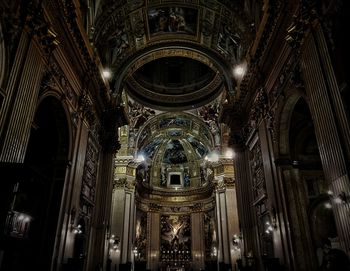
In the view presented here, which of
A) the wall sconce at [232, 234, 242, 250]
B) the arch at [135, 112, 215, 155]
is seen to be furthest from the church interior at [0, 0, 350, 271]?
the arch at [135, 112, 215, 155]

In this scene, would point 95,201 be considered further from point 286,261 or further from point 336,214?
point 336,214

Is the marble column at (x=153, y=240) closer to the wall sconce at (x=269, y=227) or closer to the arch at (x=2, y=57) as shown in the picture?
the wall sconce at (x=269, y=227)

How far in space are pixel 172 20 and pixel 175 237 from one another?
62.1 ft

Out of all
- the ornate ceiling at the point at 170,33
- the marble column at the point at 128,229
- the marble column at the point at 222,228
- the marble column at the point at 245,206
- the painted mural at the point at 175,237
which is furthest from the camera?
the painted mural at the point at 175,237

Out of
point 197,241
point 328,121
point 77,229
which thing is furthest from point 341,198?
point 197,241

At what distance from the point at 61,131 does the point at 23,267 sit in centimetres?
433

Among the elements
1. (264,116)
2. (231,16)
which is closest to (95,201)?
(264,116)

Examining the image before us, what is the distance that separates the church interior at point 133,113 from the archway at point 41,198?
1.5 inches

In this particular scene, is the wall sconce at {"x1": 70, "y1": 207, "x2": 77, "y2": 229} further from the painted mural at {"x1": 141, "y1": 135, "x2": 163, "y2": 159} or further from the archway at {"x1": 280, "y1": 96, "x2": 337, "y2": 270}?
the painted mural at {"x1": 141, "y1": 135, "x2": 163, "y2": 159}

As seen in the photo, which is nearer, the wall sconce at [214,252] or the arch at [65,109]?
the arch at [65,109]

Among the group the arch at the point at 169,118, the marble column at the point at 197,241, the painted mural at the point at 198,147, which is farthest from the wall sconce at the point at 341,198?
the marble column at the point at 197,241

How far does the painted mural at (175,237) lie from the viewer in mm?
25984

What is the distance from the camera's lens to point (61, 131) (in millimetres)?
10148

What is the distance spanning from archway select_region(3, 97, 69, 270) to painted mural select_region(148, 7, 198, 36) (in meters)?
8.32
